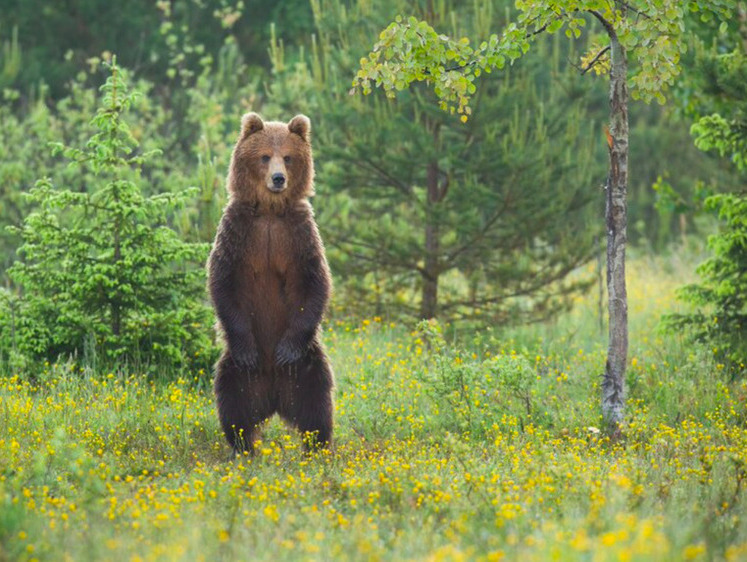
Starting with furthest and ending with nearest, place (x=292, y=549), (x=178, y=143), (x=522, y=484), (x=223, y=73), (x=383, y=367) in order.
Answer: (x=223, y=73) → (x=178, y=143) → (x=383, y=367) → (x=522, y=484) → (x=292, y=549)

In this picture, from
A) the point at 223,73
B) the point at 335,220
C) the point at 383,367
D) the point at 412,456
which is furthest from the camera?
the point at 223,73

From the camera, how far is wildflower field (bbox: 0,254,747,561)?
4773mm

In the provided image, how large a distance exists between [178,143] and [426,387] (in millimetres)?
11600

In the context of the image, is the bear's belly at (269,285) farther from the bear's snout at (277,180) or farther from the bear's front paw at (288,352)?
the bear's snout at (277,180)

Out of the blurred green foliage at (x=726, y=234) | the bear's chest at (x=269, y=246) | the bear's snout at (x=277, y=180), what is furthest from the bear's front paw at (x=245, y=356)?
the blurred green foliage at (x=726, y=234)

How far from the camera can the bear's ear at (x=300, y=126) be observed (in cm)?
718

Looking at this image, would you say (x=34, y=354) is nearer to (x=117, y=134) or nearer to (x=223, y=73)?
(x=117, y=134)

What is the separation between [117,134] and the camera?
8688 mm

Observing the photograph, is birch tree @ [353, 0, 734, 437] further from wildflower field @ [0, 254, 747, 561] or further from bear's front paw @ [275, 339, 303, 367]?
bear's front paw @ [275, 339, 303, 367]

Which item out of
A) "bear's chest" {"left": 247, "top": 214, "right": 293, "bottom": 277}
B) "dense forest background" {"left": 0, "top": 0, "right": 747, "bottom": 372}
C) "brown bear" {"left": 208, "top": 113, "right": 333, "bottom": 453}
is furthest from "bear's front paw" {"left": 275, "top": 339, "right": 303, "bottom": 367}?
"dense forest background" {"left": 0, "top": 0, "right": 747, "bottom": 372}

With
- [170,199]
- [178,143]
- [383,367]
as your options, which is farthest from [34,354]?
[178,143]

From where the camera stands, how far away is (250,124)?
7133 millimetres

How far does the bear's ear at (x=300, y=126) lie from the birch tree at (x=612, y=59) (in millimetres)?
461

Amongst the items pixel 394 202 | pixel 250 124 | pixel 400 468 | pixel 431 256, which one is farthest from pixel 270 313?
pixel 394 202
